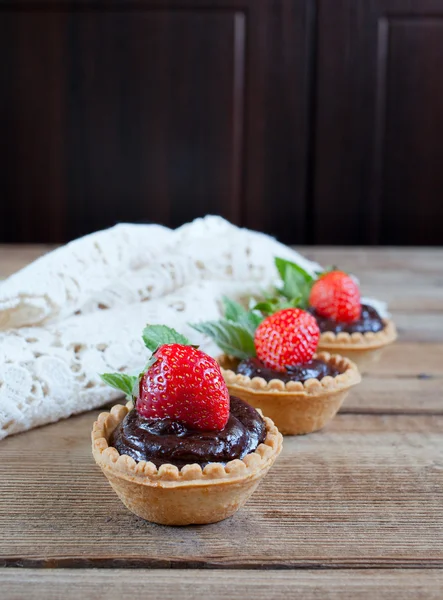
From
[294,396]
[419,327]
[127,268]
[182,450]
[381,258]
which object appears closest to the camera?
[182,450]

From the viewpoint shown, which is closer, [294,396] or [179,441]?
[179,441]

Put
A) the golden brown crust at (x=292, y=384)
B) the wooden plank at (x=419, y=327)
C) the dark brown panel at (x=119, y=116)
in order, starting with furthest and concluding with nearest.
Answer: the dark brown panel at (x=119, y=116) < the wooden plank at (x=419, y=327) < the golden brown crust at (x=292, y=384)

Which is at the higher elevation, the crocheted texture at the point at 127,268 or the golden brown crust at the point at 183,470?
the crocheted texture at the point at 127,268

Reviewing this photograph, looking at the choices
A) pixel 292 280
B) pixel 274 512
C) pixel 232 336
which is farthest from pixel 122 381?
pixel 292 280

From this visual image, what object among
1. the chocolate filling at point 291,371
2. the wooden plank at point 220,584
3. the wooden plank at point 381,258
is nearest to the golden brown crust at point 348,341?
the chocolate filling at point 291,371

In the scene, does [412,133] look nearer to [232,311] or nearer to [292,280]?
[292,280]

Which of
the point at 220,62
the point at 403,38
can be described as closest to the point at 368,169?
the point at 403,38

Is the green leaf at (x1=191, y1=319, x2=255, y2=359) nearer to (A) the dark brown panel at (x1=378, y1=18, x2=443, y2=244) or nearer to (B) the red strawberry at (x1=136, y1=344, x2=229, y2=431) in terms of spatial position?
(B) the red strawberry at (x1=136, y1=344, x2=229, y2=431)

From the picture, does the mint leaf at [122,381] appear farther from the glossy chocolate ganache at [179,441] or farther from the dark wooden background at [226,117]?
the dark wooden background at [226,117]
